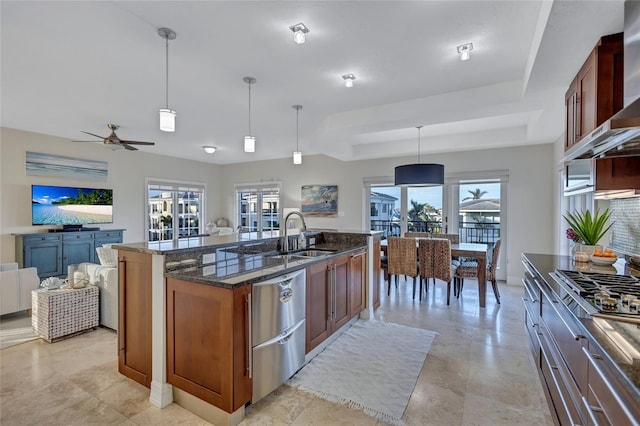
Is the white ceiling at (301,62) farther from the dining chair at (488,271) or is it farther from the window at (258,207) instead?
the window at (258,207)

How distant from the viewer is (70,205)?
18.0 feet

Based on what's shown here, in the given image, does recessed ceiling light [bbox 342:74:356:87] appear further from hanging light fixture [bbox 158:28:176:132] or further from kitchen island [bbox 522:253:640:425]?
kitchen island [bbox 522:253:640:425]

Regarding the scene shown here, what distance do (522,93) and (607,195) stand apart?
1199mm

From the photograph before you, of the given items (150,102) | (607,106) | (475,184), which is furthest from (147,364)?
(475,184)

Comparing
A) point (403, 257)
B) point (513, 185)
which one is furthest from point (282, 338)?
point (513, 185)

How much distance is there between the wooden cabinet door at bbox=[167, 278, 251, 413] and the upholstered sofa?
2969mm

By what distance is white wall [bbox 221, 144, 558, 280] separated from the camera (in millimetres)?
5047

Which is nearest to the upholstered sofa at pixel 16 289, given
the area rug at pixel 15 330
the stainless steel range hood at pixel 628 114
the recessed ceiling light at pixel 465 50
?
the area rug at pixel 15 330

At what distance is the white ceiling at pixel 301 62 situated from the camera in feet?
6.68

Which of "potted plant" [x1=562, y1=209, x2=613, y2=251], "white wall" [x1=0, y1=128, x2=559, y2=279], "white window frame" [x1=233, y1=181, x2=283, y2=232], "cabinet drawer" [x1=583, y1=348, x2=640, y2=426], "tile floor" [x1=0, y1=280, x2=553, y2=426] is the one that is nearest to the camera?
"cabinet drawer" [x1=583, y1=348, x2=640, y2=426]

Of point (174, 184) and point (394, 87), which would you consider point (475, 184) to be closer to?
point (394, 87)

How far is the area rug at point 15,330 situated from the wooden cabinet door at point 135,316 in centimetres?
160

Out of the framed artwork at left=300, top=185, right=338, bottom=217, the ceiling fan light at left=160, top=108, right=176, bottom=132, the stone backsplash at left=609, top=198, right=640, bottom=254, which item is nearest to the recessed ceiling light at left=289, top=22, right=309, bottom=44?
the ceiling fan light at left=160, top=108, right=176, bottom=132

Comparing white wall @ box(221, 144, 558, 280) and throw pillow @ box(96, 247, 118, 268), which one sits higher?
white wall @ box(221, 144, 558, 280)
